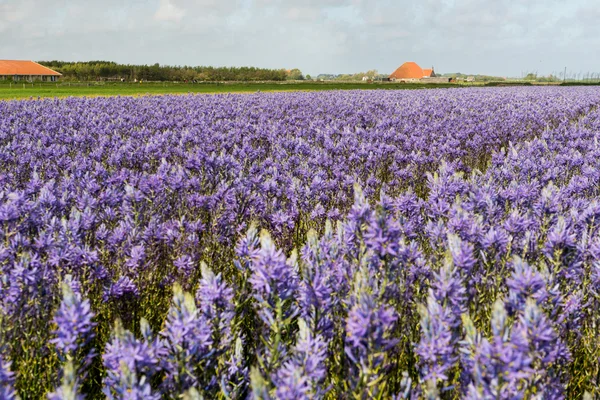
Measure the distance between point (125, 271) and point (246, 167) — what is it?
4223 millimetres

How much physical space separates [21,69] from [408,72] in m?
82.2

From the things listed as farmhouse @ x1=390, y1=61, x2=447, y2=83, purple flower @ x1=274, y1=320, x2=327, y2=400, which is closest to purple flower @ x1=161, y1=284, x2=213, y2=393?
purple flower @ x1=274, y1=320, x2=327, y2=400

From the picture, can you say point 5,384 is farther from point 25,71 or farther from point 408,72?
point 408,72

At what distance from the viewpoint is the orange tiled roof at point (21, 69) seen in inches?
3068

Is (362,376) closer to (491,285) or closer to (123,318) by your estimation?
(491,285)

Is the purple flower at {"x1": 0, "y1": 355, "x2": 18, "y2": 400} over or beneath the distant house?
beneath

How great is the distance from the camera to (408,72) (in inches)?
4380

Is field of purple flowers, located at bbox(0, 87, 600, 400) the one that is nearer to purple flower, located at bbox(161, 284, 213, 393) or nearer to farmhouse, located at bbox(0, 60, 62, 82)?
purple flower, located at bbox(161, 284, 213, 393)

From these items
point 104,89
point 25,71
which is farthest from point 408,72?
point 104,89

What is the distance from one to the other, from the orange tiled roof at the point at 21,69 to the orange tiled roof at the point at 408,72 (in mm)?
74794

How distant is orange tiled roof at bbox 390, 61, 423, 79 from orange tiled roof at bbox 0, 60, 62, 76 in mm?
74794

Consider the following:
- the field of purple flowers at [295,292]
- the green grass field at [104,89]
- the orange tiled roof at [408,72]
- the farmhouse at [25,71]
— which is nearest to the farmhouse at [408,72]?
the orange tiled roof at [408,72]

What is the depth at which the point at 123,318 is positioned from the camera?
2994 millimetres

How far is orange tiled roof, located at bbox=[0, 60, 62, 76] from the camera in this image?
77938 mm
